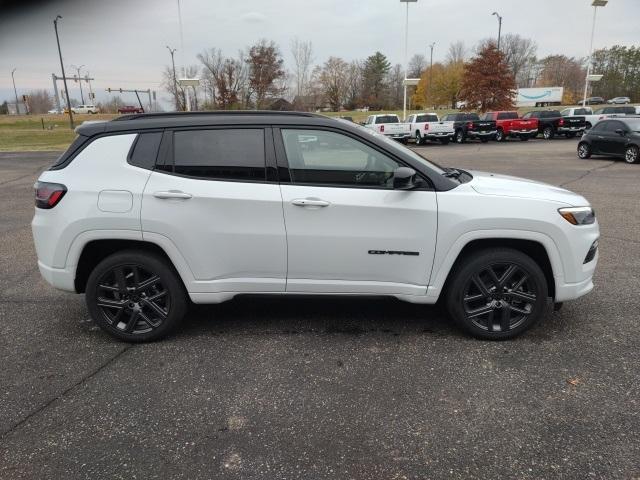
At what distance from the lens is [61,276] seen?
3.76 m

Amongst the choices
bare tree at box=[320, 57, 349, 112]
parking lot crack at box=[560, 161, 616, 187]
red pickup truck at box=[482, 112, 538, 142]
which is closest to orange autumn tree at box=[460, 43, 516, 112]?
red pickup truck at box=[482, 112, 538, 142]

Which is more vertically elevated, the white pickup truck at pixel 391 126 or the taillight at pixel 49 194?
the taillight at pixel 49 194

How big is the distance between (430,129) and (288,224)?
85.6 ft

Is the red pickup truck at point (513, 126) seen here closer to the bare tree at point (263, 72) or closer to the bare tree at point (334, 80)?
the bare tree at point (263, 72)

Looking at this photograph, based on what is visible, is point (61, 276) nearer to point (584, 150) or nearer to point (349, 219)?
point (349, 219)

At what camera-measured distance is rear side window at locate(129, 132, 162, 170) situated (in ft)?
11.9

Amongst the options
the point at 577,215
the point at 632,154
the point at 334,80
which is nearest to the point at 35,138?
the point at 632,154

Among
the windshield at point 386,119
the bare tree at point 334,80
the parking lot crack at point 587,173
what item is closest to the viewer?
the parking lot crack at point 587,173

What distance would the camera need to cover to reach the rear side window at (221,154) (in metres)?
3.61

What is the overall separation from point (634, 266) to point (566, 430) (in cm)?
377

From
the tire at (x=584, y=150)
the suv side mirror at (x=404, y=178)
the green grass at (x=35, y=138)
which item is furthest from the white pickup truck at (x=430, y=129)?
the suv side mirror at (x=404, y=178)

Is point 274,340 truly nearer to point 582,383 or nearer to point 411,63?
point 582,383

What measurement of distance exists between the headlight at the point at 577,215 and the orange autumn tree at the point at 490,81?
44.0 meters

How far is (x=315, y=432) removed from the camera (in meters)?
2.72
